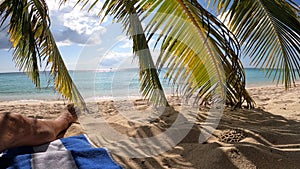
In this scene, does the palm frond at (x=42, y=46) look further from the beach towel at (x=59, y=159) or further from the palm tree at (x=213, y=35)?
the beach towel at (x=59, y=159)

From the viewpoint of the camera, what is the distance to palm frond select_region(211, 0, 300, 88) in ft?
7.57

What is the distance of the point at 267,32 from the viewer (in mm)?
2457

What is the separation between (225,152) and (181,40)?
46.7 inches

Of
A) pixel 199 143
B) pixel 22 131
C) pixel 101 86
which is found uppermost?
pixel 101 86

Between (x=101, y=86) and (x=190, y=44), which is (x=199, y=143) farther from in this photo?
(x=101, y=86)

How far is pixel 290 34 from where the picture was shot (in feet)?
7.44

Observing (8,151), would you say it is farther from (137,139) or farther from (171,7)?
(171,7)

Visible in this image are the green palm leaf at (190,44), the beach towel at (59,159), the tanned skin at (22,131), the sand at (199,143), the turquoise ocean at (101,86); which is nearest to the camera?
the beach towel at (59,159)

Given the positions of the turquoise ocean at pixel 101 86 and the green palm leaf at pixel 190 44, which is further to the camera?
the turquoise ocean at pixel 101 86

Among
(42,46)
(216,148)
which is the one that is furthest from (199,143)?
(42,46)

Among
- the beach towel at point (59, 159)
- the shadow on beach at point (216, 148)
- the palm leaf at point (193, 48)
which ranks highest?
the palm leaf at point (193, 48)

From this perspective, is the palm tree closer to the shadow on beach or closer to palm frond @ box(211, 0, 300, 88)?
palm frond @ box(211, 0, 300, 88)

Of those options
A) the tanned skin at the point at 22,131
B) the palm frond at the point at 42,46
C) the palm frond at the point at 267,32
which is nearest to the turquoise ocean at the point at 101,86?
the palm frond at the point at 42,46

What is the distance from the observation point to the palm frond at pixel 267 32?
2307 millimetres
